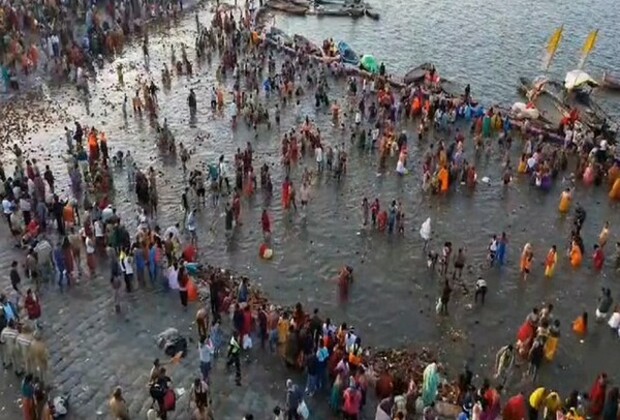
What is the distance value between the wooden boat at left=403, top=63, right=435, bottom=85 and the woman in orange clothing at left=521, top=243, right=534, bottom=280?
59.2 ft

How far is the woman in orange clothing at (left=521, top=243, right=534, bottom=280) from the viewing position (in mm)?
24753

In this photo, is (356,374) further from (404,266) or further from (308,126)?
(308,126)

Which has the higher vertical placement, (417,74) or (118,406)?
(417,74)

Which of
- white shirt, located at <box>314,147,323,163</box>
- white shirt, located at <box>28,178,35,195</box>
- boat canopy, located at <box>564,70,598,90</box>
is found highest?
boat canopy, located at <box>564,70,598,90</box>

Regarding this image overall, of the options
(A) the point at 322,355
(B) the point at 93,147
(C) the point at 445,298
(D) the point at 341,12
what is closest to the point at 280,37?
(D) the point at 341,12

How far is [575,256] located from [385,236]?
647 centimetres

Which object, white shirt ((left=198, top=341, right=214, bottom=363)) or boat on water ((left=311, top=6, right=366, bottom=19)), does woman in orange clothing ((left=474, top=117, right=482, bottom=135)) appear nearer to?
white shirt ((left=198, top=341, right=214, bottom=363))

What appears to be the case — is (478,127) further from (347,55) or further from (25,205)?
(25,205)

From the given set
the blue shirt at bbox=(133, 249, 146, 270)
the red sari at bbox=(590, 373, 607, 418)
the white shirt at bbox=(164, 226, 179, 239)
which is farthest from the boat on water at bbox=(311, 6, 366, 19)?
the red sari at bbox=(590, 373, 607, 418)

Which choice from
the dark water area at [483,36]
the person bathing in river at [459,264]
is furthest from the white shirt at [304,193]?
the dark water area at [483,36]

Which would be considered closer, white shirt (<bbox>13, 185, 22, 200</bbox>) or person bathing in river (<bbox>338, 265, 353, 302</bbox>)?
person bathing in river (<bbox>338, 265, 353, 302</bbox>)

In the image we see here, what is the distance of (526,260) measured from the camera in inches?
977

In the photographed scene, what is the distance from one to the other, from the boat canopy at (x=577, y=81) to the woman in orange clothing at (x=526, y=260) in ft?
59.3

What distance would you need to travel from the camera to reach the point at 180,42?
4712 cm
